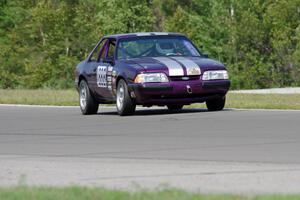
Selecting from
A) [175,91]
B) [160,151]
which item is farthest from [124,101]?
[160,151]

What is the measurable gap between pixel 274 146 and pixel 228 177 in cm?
329

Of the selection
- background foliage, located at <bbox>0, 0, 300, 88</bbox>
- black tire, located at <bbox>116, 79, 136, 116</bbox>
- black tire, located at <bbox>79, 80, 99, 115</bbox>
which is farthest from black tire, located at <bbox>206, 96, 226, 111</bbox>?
background foliage, located at <bbox>0, 0, 300, 88</bbox>

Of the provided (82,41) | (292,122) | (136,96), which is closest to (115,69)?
(136,96)

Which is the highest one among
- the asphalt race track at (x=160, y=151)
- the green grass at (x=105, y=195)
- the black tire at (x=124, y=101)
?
the green grass at (x=105, y=195)

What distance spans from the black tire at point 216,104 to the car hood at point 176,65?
29.9 inches

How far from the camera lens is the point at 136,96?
70.1ft

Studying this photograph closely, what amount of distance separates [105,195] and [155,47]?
42.5ft

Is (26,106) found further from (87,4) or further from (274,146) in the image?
(87,4)

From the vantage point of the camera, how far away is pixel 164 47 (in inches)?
893

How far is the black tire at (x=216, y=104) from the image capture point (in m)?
22.1

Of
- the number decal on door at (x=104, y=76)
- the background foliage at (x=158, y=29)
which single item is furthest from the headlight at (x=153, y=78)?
the background foliage at (x=158, y=29)

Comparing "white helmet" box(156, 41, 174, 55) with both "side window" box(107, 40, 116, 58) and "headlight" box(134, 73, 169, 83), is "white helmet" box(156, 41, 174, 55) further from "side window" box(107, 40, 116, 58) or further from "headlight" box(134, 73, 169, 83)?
"headlight" box(134, 73, 169, 83)

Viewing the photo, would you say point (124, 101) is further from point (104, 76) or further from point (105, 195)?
point (105, 195)

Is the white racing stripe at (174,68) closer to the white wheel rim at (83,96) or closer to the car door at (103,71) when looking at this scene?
the car door at (103,71)
